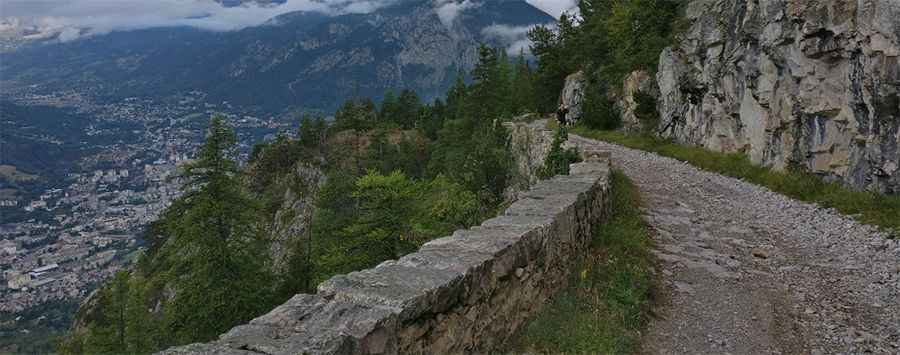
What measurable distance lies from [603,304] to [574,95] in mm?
33651

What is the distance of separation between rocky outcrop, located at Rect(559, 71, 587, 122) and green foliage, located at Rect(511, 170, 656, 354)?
28048mm

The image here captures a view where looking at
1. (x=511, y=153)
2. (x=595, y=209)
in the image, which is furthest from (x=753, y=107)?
(x=595, y=209)

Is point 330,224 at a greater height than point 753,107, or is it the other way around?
point 753,107

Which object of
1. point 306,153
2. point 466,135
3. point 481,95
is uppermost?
point 481,95

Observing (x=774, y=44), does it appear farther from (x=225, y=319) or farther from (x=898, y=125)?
(x=225, y=319)

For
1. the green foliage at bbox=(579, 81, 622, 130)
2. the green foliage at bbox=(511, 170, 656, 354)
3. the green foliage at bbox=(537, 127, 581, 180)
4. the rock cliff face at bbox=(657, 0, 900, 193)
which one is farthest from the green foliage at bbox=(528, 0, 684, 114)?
the green foliage at bbox=(511, 170, 656, 354)

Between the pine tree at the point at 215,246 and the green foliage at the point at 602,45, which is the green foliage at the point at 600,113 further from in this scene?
the pine tree at the point at 215,246

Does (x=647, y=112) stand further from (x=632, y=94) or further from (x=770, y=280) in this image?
(x=770, y=280)

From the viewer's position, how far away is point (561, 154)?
562 inches

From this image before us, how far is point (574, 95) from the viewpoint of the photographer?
3838 cm

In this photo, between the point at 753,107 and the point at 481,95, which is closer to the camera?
the point at 753,107

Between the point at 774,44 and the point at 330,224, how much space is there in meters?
19.3

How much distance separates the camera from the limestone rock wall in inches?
141

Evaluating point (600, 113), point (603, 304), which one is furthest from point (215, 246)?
point (600, 113)
